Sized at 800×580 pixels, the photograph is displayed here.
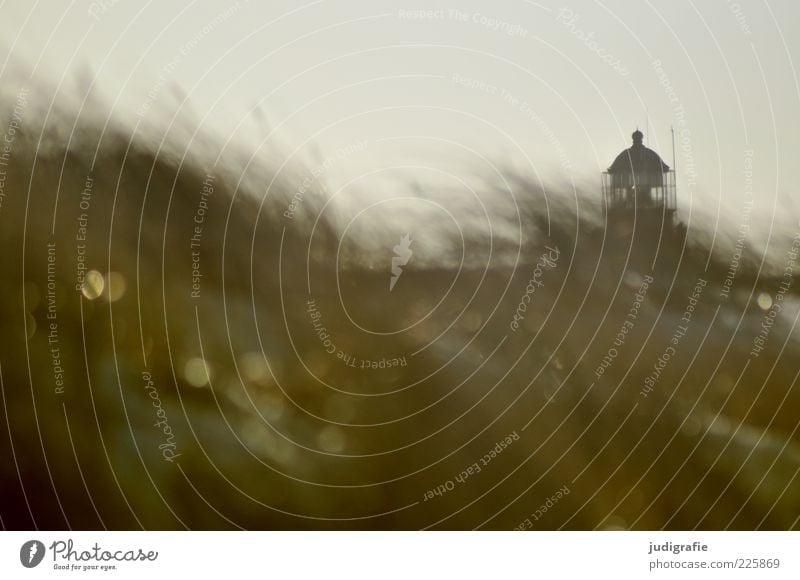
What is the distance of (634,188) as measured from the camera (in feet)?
6.44

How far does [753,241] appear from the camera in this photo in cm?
200

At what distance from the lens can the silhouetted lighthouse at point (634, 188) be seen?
1.96m

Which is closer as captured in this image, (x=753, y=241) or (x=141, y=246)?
(x=141, y=246)

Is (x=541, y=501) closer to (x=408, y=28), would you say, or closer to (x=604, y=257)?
(x=604, y=257)

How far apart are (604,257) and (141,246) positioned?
1082 millimetres

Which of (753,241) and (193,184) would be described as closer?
(193,184)

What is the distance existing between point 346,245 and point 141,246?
1.53 ft

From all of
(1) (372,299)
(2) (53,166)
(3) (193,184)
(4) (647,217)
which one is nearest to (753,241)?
(4) (647,217)

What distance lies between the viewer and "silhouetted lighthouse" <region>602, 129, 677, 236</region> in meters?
1.96

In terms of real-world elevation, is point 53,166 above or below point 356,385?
above

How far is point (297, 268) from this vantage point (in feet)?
6.28
